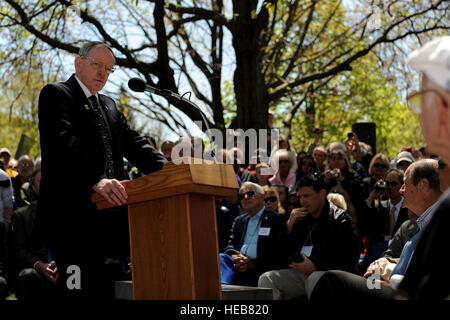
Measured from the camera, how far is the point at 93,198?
3.29m

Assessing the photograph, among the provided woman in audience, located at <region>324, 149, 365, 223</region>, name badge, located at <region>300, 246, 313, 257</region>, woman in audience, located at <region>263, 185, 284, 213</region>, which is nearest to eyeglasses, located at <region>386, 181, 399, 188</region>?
woman in audience, located at <region>324, 149, 365, 223</region>

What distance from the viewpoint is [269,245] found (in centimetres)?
652

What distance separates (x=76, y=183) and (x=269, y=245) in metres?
3.51

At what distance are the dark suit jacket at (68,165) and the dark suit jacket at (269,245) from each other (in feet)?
10.2

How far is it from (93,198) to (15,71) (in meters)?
10.1

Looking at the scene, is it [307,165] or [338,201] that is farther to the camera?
[307,165]

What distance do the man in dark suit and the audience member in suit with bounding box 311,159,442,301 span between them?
1.31 m

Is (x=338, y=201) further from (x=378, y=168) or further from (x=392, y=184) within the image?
(x=378, y=168)

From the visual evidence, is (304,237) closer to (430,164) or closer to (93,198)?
(430,164)

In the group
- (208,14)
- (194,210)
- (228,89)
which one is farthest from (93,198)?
(228,89)

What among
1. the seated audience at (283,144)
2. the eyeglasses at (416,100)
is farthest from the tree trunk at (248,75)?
the eyeglasses at (416,100)

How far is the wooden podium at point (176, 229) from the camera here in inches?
118

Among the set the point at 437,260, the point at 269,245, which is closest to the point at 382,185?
the point at 269,245

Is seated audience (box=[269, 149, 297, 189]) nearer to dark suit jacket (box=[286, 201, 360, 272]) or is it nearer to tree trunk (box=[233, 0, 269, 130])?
dark suit jacket (box=[286, 201, 360, 272])
